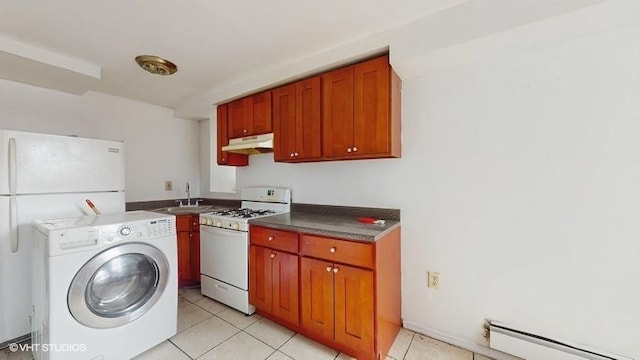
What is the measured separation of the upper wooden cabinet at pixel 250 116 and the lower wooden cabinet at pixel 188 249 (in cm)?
105

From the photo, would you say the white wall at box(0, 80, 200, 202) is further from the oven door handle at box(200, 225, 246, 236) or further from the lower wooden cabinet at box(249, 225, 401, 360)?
the lower wooden cabinet at box(249, 225, 401, 360)

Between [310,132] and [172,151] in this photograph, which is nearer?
[310,132]

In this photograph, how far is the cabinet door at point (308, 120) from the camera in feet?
6.81

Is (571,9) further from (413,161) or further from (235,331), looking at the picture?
(235,331)

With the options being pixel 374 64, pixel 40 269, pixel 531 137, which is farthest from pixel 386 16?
pixel 40 269

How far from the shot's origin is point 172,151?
11.0 feet

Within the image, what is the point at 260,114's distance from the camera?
2.49 meters

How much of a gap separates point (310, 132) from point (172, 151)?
227cm

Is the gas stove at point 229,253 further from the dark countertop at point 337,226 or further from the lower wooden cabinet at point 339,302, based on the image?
the lower wooden cabinet at point 339,302

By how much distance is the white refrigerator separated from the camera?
1704 mm

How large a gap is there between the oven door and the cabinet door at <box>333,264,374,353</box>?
0.89m

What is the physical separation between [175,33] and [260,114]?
944 mm

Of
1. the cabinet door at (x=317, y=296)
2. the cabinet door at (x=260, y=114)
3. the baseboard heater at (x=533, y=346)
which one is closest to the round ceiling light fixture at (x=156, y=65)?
the cabinet door at (x=260, y=114)

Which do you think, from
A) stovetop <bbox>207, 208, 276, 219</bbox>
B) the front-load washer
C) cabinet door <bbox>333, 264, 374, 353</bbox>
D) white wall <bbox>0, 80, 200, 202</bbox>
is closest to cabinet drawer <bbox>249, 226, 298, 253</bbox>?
stovetop <bbox>207, 208, 276, 219</bbox>
